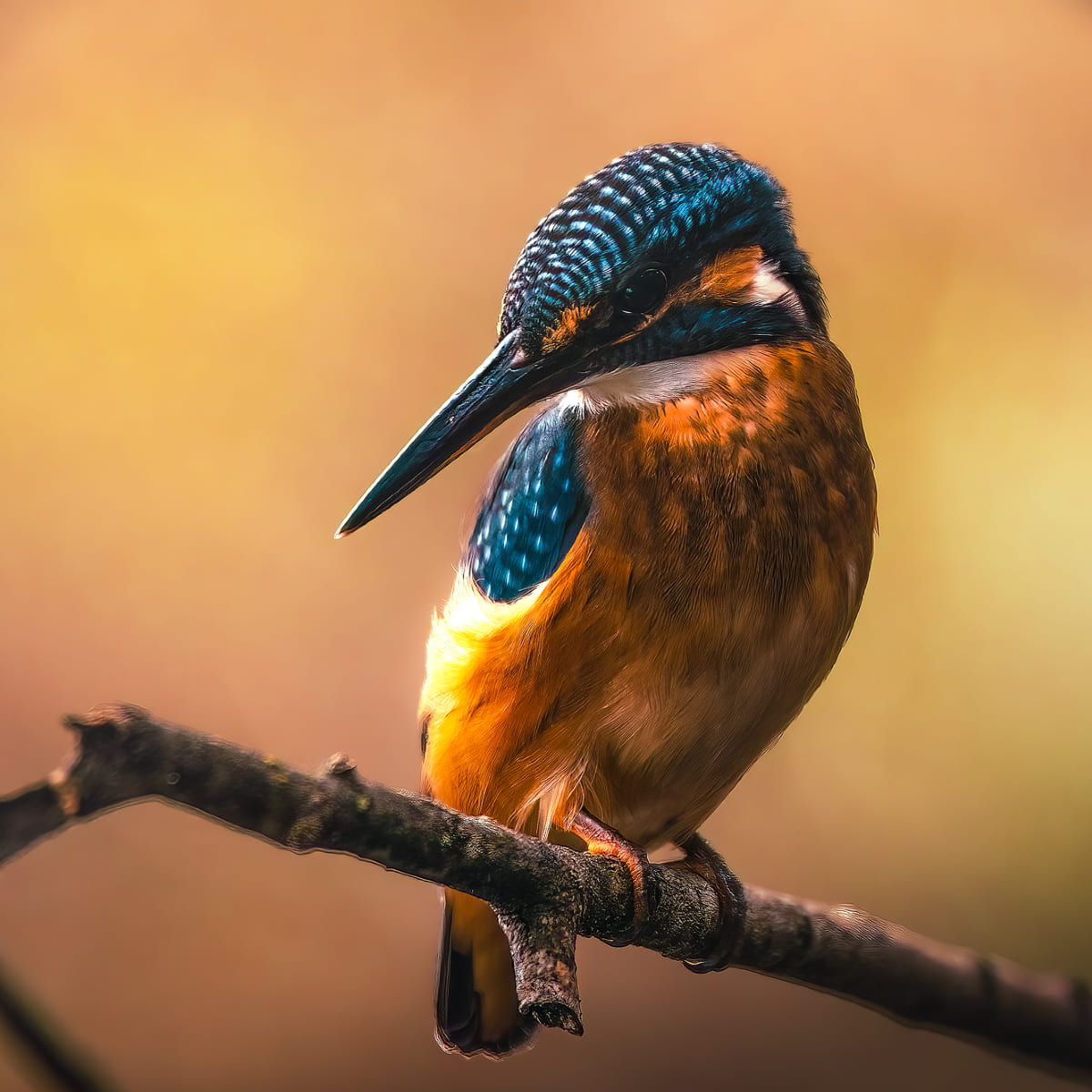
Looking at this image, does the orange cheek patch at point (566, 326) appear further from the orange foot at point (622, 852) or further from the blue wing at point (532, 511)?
the orange foot at point (622, 852)

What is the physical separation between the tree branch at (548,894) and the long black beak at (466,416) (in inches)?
9.3

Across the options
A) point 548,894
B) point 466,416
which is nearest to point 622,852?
point 548,894

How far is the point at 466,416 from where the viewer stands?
0.64m

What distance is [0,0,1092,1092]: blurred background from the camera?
0.82m

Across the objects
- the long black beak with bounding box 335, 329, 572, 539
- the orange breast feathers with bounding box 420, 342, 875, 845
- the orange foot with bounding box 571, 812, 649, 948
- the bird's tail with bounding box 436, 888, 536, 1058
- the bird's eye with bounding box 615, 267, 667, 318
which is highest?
the bird's eye with bounding box 615, 267, 667, 318

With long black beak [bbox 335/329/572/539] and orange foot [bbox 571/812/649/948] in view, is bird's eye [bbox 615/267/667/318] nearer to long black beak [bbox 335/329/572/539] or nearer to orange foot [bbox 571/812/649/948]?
long black beak [bbox 335/329/572/539]

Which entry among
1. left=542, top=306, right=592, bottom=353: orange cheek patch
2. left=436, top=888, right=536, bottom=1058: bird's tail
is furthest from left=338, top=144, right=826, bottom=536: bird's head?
left=436, top=888, right=536, bottom=1058: bird's tail

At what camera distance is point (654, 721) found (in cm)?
69

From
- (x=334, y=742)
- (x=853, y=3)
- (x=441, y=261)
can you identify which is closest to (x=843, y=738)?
(x=334, y=742)

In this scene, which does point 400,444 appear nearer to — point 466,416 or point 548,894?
point 466,416

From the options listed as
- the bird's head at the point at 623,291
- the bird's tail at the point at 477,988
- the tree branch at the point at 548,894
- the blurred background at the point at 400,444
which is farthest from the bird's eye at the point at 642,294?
the bird's tail at the point at 477,988

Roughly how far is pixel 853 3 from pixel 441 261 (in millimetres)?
482

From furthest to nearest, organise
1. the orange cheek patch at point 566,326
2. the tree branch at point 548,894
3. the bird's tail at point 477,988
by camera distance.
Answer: the bird's tail at point 477,988 → the orange cheek patch at point 566,326 → the tree branch at point 548,894

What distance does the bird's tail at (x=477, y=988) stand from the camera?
2.59 feet
